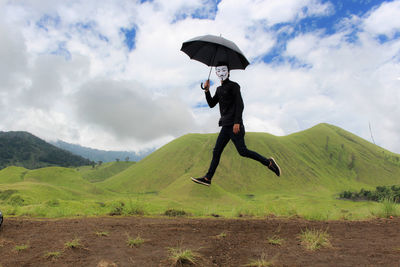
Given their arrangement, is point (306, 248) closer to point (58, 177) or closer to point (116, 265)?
point (116, 265)

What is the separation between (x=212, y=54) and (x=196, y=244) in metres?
4.68

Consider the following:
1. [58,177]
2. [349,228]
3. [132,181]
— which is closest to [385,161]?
[132,181]

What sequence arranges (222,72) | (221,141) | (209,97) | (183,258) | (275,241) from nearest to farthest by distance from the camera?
(183,258)
(275,241)
(222,72)
(221,141)
(209,97)

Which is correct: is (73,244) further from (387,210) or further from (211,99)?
(387,210)

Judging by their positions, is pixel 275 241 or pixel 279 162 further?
pixel 279 162

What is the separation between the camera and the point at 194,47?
723 centimetres

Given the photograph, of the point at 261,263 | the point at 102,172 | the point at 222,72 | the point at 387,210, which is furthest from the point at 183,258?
the point at 102,172

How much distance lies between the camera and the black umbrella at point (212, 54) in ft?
23.1

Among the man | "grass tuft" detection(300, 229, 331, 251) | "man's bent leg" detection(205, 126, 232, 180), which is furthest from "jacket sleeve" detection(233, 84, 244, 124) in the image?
"grass tuft" detection(300, 229, 331, 251)

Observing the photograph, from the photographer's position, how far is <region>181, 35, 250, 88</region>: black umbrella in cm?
703

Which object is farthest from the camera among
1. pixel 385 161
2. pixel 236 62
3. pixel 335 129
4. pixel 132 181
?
pixel 335 129

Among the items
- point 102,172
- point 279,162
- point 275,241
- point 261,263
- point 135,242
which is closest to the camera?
point 261,263

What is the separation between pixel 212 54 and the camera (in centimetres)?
723

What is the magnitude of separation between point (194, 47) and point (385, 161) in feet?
525
